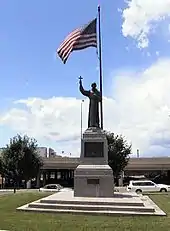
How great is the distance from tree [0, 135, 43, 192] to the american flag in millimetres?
23367

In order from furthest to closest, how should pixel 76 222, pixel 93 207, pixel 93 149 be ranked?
pixel 93 149 → pixel 93 207 → pixel 76 222

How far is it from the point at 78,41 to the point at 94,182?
764 cm

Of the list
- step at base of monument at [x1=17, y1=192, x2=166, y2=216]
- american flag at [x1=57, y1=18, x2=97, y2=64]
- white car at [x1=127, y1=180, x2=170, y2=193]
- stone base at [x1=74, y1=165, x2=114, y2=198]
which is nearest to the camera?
step at base of monument at [x1=17, y1=192, x2=166, y2=216]

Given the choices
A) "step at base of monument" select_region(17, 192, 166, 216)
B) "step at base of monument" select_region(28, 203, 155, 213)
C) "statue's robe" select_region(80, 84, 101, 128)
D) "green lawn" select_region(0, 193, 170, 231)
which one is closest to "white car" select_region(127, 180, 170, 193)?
"statue's robe" select_region(80, 84, 101, 128)

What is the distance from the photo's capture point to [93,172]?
21266mm

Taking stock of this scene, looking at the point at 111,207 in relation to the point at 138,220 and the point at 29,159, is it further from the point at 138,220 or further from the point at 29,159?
the point at 29,159

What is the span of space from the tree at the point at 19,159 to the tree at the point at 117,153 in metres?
8.18

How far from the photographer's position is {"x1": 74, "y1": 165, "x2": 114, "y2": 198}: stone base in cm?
2103

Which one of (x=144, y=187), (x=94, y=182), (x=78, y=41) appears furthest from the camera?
(x=144, y=187)

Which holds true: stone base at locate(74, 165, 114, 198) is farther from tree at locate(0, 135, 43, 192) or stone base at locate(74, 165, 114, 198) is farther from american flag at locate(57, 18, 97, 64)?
tree at locate(0, 135, 43, 192)

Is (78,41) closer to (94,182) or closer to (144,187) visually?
(94,182)

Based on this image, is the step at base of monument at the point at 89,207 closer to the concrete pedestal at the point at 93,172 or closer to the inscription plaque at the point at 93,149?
the concrete pedestal at the point at 93,172

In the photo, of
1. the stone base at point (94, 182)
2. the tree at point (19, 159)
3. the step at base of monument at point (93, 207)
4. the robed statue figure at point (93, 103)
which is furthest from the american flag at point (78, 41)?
the tree at point (19, 159)

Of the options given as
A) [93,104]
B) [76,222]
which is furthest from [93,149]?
[76,222]
